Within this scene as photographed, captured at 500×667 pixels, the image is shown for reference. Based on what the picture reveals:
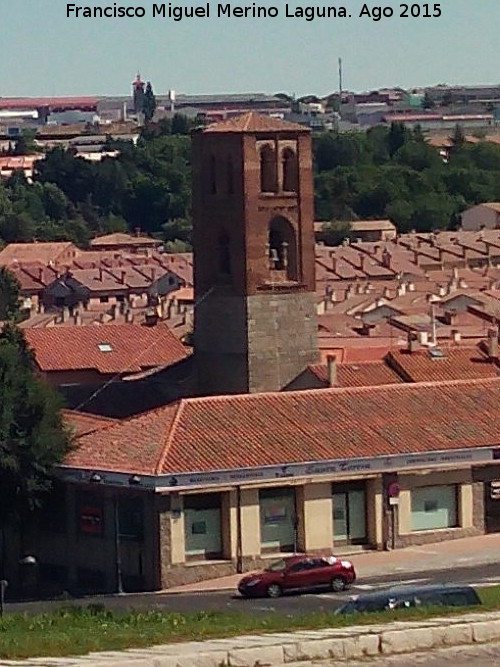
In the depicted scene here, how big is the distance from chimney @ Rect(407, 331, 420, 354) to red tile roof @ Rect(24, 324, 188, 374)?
5.62m

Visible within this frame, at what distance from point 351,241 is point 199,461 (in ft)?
290

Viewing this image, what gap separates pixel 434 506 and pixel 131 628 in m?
24.6

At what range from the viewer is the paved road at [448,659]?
46.4ft

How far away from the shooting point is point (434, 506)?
41062 mm

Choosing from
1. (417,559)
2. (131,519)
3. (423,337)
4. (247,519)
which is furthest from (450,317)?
(131,519)

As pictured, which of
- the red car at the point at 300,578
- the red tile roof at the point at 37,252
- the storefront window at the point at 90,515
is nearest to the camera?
the red car at the point at 300,578

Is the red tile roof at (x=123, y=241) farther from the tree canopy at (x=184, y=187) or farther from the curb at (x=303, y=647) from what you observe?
the curb at (x=303, y=647)

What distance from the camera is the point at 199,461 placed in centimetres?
3897

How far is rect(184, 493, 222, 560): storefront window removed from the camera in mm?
38531

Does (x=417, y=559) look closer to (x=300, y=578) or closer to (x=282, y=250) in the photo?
(x=300, y=578)

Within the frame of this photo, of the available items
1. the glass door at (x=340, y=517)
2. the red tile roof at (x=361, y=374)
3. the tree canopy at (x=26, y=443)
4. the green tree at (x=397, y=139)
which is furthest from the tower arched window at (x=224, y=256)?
the green tree at (x=397, y=139)

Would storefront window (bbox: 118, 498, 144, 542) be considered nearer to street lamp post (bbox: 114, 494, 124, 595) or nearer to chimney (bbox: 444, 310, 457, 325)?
street lamp post (bbox: 114, 494, 124, 595)

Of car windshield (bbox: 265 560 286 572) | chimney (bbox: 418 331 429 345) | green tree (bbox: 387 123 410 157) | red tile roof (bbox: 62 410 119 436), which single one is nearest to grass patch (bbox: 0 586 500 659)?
car windshield (bbox: 265 560 286 572)

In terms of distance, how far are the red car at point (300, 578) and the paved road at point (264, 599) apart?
0.67 feet
